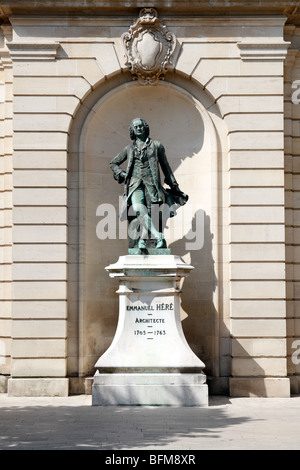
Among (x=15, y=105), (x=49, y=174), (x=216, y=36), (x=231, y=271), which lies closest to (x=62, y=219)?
(x=49, y=174)

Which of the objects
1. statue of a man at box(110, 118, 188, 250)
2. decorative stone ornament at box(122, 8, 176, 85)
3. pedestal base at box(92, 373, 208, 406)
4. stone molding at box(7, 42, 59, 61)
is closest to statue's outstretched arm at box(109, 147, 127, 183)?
statue of a man at box(110, 118, 188, 250)

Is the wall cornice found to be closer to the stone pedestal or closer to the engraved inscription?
the stone pedestal

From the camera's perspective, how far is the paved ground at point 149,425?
11.4 meters

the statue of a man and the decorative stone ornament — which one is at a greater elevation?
the decorative stone ornament

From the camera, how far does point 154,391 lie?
1502 cm

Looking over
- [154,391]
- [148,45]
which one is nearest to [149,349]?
[154,391]

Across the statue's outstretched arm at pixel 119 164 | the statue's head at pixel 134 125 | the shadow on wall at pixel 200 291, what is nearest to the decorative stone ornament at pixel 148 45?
the statue's head at pixel 134 125

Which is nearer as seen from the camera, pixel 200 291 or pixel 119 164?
pixel 119 164

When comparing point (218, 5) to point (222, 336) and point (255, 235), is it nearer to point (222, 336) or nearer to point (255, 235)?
point (255, 235)

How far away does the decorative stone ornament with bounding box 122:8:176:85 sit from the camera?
16.9 m

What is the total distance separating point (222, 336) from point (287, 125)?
478 cm

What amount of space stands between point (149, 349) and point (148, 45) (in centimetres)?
634

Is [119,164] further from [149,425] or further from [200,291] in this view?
[149,425]

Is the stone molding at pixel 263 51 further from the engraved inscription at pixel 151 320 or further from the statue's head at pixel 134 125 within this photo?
the engraved inscription at pixel 151 320
